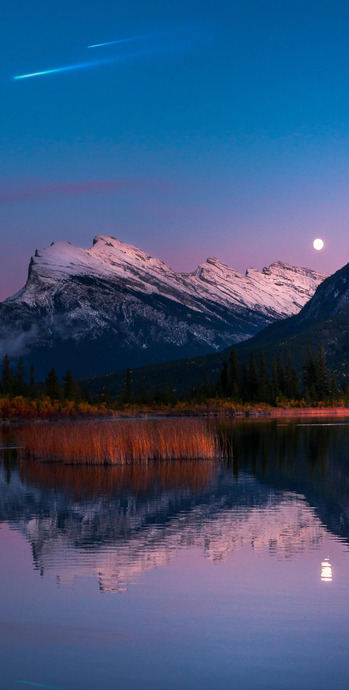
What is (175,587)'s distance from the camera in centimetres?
1872

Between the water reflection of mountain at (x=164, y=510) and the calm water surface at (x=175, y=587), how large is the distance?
0.09m

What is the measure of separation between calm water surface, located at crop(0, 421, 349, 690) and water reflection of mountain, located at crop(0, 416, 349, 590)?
94 mm

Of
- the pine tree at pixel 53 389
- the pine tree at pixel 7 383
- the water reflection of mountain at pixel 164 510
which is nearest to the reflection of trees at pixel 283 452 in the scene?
the water reflection of mountain at pixel 164 510

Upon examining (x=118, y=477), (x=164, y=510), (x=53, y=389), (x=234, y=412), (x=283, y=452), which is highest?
(x=53, y=389)

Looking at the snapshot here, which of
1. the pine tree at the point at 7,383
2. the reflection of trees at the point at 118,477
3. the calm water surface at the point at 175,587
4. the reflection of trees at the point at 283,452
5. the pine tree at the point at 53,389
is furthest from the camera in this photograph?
the pine tree at the point at 7,383

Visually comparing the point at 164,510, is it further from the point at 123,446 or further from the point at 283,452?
the point at 283,452

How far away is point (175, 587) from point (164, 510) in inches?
493

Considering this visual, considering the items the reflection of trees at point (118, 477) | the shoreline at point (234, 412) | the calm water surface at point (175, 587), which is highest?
the shoreline at point (234, 412)

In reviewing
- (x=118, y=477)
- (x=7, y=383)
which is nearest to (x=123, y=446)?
(x=118, y=477)

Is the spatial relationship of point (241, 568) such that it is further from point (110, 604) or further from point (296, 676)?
point (296, 676)

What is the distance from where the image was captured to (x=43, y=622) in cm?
1602

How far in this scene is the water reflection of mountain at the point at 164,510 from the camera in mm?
22922

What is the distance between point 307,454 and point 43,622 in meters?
42.9

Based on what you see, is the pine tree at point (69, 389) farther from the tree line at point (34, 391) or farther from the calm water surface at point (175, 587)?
the calm water surface at point (175, 587)
